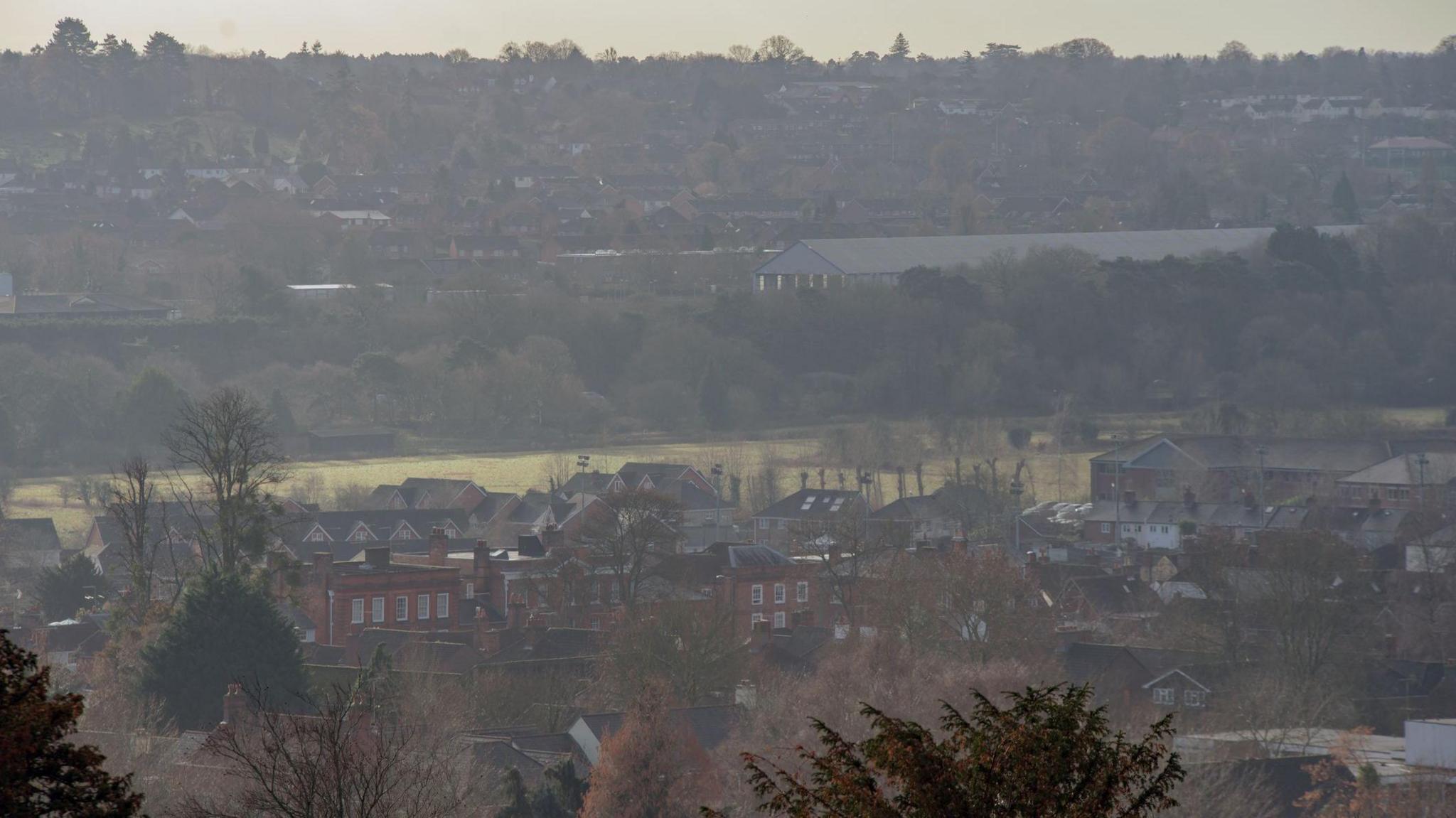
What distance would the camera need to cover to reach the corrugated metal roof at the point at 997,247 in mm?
69438

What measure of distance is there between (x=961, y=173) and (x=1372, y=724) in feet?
258

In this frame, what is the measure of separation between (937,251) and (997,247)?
2.33m

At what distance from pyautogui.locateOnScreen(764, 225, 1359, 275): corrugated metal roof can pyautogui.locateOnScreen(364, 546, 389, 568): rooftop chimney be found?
37.4 meters

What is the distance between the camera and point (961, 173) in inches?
4028

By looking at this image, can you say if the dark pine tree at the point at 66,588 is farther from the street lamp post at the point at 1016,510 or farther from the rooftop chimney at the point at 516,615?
the street lamp post at the point at 1016,510

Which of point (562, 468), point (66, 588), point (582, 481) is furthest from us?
point (562, 468)

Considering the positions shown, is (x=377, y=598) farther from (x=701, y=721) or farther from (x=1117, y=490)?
(x=1117, y=490)

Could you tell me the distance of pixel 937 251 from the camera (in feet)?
234

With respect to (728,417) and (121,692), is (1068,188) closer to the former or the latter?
(728,417)

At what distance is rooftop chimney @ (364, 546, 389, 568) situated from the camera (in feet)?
103

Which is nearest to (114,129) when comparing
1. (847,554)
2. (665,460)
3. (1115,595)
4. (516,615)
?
(665,460)

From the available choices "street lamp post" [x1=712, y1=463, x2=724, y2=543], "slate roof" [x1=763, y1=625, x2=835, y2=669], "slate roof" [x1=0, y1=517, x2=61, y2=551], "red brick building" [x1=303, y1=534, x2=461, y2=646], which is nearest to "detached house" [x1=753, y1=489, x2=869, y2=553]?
"street lamp post" [x1=712, y1=463, x2=724, y2=543]

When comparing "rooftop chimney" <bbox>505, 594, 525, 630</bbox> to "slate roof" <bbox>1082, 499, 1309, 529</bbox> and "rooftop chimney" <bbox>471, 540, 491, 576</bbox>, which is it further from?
"slate roof" <bbox>1082, 499, 1309, 529</bbox>

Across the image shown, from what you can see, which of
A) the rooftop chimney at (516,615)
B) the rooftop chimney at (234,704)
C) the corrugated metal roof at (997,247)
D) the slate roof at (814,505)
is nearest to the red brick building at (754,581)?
the rooftop chimney at (516,615)
